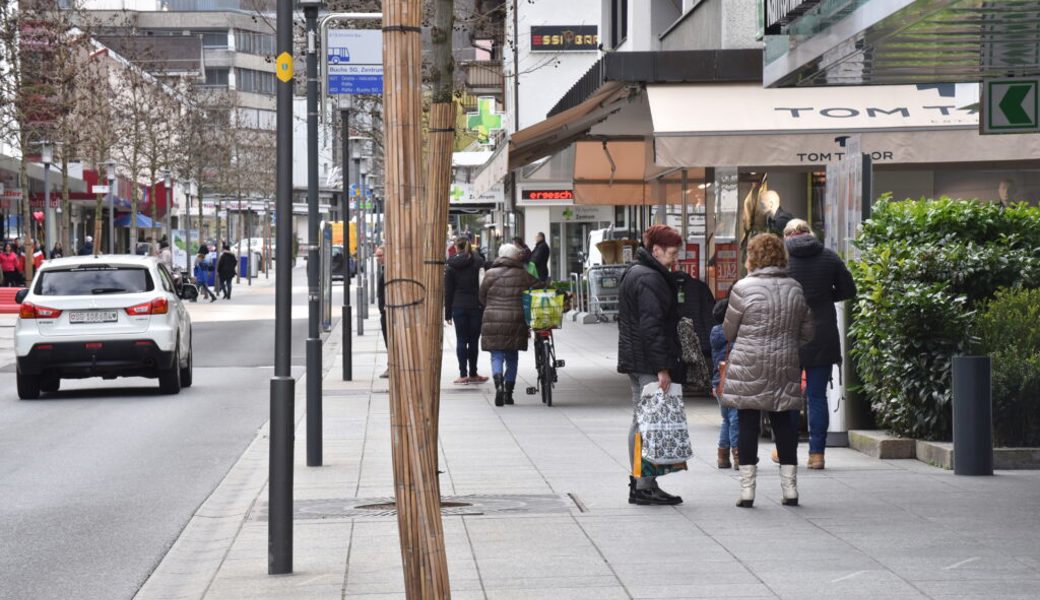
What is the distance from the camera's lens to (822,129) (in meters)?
16.0

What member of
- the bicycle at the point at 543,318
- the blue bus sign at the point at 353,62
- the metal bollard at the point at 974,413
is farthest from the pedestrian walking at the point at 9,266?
the metal bollard at the point at 974,413

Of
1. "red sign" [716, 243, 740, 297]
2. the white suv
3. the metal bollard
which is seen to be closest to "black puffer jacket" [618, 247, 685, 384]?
the metal bollard

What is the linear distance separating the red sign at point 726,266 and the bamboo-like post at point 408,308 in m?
14.8

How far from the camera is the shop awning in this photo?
15.8 meters

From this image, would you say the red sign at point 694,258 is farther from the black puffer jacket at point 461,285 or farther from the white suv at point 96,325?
the white suv at point 96,325

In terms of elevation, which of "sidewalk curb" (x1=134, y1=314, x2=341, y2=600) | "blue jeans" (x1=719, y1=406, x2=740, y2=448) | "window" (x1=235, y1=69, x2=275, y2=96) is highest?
"window" (x1=235, y1=69, x2=275, y2=96)

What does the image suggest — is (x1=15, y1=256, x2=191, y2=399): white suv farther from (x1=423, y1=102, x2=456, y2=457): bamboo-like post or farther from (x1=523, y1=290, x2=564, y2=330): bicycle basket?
(x1=423, y1=102, x2=456, y2=457): bamboo-like post

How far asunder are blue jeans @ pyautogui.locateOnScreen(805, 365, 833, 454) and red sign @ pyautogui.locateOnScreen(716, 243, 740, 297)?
8.02 meters

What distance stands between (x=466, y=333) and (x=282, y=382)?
41.0 feet

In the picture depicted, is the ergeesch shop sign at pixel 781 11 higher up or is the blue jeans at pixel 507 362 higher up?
the ergeesch shop sign at pixel 781 11

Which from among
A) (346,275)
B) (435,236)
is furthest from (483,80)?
(435,236)

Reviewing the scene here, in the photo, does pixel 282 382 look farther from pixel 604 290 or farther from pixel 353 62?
pixel 604 290

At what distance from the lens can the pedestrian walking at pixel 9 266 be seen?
49188 millimetres

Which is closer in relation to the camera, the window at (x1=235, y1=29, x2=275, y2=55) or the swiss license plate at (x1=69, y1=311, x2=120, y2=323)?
the swiss license plate at (x1=69, y1=311, x2=120, y2=323)
